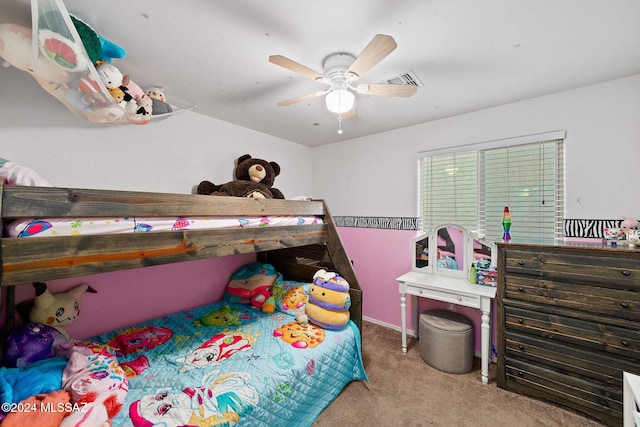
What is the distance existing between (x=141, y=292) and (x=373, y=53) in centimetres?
253

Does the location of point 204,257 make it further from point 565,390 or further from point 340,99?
point 565,390

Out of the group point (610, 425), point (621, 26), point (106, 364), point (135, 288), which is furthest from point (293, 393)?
point (621, 26)

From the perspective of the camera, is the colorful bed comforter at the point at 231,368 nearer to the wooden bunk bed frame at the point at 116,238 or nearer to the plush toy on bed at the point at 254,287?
the plush toy on bed at the point at 254,287

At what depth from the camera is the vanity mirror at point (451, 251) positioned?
249 cm

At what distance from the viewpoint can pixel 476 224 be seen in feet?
8.57

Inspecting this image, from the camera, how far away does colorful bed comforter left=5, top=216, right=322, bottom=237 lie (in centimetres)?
101

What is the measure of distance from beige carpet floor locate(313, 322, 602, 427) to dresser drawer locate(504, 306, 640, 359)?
51cm

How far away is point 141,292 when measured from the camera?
2.22 meters

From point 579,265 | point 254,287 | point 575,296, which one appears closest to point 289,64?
point 254,287

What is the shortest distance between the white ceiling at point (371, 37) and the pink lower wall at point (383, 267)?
1.60 meters

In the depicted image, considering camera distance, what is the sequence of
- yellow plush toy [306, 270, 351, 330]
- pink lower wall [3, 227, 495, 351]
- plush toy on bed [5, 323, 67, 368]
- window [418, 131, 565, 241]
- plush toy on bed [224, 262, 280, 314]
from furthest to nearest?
plush toy on bed [224, 262, 280, 314]
window [418, 131, 565, 241]
yellow plush toy [306, 270, 351, 330]
pink lower wall [3, 227, 495, 351]
plush toy on bed [5, 323, 67, 368]

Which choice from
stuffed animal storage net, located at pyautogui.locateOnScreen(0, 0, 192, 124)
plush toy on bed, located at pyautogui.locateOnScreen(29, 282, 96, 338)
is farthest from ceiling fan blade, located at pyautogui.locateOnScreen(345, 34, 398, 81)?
plush toy on bed, located at pyautogui.locateOnScreen(29, 282, 96, 338)

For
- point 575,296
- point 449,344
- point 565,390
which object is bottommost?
point 565,390

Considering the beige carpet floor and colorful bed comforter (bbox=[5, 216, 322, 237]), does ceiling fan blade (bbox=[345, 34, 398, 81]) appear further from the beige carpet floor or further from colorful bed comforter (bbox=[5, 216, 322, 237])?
the beige carpet floor
